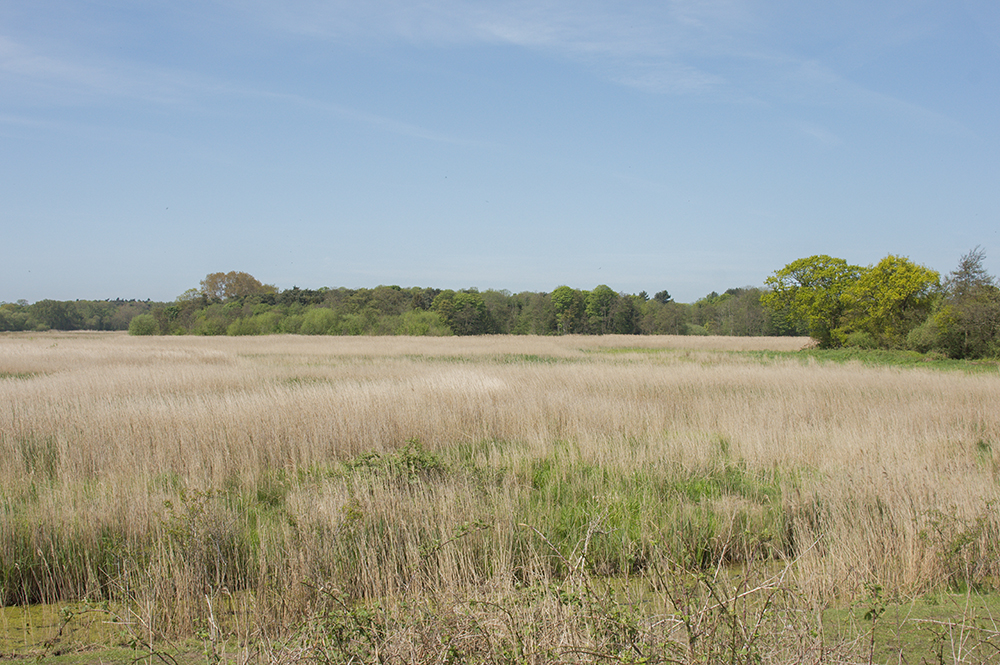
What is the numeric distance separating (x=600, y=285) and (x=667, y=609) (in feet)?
316

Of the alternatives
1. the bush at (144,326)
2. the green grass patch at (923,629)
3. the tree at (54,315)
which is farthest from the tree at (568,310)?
the tree at (54,315)

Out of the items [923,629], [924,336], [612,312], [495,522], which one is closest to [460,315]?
[612,312]

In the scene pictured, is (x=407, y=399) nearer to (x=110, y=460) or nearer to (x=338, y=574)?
(x=110, y=460)

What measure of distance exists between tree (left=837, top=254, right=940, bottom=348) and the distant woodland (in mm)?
69

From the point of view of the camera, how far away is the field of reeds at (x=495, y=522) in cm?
284

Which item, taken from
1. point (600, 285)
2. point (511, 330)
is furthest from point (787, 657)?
point (600, 285)

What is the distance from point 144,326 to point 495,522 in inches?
3593

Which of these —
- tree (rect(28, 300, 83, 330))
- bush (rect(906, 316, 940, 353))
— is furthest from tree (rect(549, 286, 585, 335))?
tree (rect(28, 300, 83, 330))

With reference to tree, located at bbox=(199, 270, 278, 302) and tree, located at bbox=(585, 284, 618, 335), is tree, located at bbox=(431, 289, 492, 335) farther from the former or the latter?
tree, located at bbox=(199, 270, 278, 302)

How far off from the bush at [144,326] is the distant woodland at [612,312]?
0.62ft

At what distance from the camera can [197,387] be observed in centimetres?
1464

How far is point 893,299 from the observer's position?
31.8m

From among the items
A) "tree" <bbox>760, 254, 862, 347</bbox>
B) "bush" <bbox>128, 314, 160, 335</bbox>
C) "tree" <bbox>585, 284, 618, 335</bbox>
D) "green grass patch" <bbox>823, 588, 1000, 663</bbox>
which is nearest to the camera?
"green grass patch" <bbox>823, 588, 1000, 663</bbox>

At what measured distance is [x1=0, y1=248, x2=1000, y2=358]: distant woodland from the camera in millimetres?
27734
